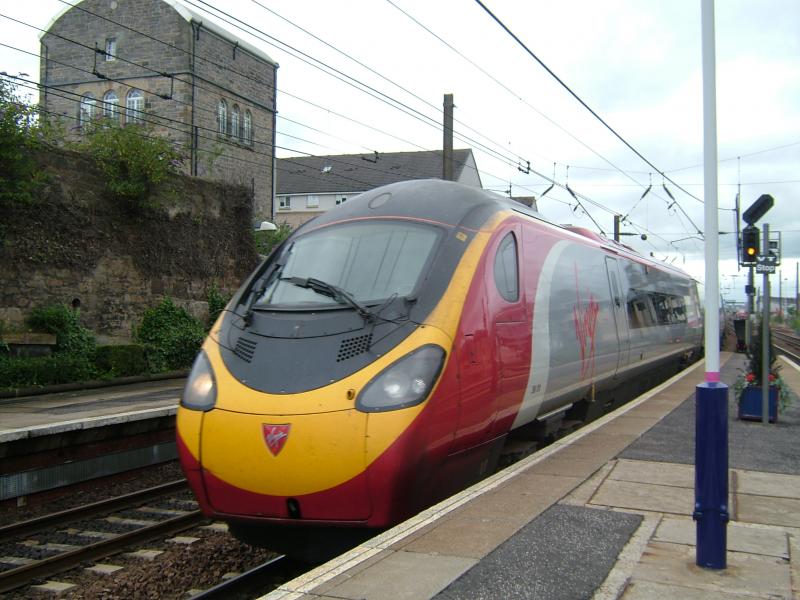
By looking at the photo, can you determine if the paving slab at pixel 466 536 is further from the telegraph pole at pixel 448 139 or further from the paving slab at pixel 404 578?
the telegraph pole at pixel 448 139

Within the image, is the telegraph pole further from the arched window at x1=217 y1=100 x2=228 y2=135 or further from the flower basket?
the arched window at x1=217 y1=100 x2=228 y2=135

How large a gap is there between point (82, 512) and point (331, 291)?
3.93 meters

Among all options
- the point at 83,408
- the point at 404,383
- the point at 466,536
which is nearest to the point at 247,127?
the point at 83,408

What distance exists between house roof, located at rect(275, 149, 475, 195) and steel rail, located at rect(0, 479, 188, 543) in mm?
40566

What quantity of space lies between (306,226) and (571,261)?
328 cm

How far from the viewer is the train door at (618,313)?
1052 centimetres

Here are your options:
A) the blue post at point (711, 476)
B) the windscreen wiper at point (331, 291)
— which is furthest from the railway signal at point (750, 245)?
the windscreen wiper at point (331, 291)

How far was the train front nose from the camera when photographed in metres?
4.68

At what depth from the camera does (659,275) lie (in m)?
16.0

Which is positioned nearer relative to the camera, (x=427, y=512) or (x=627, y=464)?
(x=427, y=512)

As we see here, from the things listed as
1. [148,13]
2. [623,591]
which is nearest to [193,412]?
[623,591]

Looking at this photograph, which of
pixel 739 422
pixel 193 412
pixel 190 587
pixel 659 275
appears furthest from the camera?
pixel 659 275

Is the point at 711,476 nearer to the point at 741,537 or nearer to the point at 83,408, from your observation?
the point at 741,537

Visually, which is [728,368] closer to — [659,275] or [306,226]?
[659,275]
